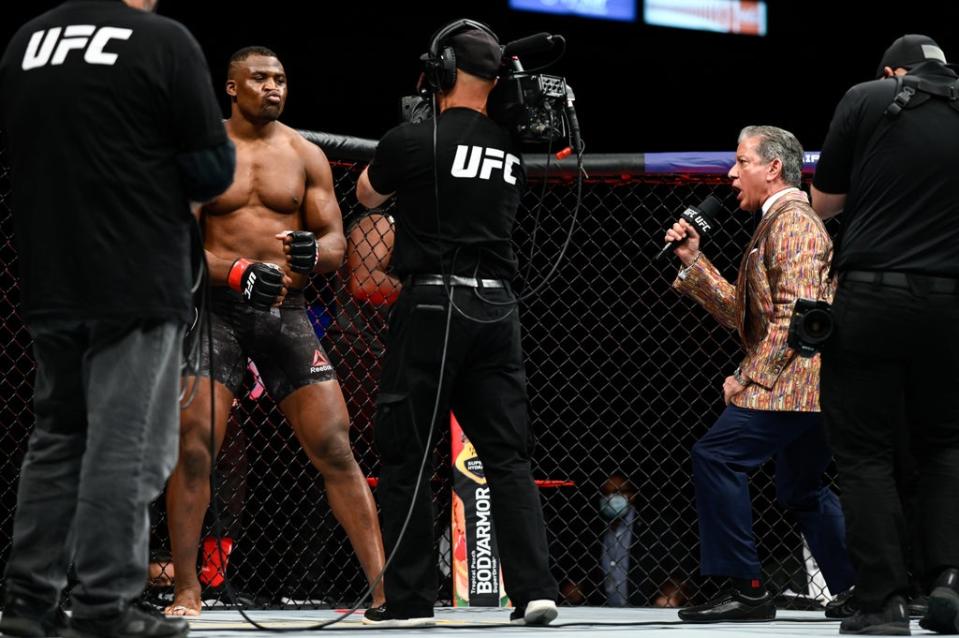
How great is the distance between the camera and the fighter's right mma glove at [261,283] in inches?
122

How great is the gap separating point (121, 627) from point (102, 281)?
1.80 ft

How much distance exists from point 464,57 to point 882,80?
91cm

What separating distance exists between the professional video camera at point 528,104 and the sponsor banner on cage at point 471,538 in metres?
0.99

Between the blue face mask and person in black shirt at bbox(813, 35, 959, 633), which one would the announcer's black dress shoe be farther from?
the blue face mask

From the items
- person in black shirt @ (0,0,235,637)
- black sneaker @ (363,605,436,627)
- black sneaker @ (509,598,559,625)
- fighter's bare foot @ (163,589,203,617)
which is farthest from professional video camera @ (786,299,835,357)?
fighter's bare foot @ (163,589,203,617)

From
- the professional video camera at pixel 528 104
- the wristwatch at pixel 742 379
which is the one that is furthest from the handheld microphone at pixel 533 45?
the wristwatch at pixel 742 379

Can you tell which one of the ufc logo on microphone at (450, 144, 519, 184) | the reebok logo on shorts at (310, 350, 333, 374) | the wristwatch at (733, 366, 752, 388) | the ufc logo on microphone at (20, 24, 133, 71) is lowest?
the wristwatch at (733, 366, 752, 388)

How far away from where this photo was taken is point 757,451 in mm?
3369

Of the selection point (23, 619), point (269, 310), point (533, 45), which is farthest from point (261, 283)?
point (23, 619)

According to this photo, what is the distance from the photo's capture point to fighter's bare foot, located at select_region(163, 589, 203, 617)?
10.4 feet

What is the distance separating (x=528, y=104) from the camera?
9.87 ft

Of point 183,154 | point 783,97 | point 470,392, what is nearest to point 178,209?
point 183,154

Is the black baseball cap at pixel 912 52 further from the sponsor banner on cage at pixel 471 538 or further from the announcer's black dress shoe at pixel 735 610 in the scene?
the sponsor banner on cage at pixel 471 538

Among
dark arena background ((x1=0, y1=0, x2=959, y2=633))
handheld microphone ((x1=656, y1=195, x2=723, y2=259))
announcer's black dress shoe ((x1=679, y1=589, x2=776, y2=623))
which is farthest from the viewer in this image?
dark arena background ((x1=0, y1=0, x2=959, y2=633))
